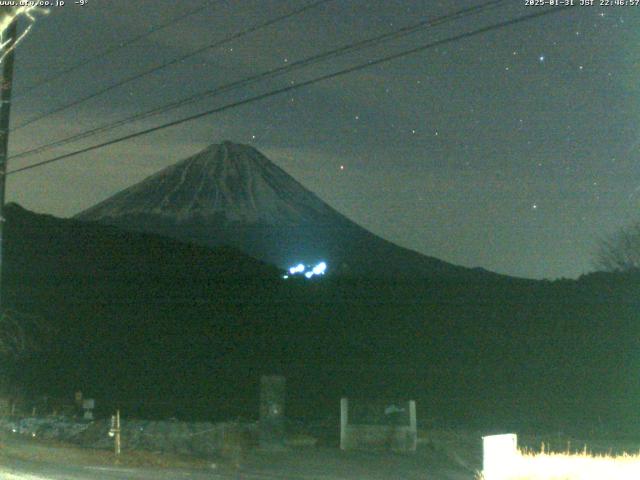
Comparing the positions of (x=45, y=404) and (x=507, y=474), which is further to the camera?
(x=45, y=404)

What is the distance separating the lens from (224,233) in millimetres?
120812

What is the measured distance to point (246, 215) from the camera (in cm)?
13275

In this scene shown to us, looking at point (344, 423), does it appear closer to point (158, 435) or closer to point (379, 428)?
point (379, 428)

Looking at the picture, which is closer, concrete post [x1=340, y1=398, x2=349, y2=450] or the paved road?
the paved road

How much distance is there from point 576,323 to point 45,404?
19.3 meters

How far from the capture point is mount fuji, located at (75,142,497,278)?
4333 inches

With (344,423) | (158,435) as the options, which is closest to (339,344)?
(344,423)

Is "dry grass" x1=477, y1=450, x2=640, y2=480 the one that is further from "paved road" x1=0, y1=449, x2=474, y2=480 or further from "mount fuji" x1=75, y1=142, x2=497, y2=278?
"mount fuji" x1=75, y1=142, x2=497, y2=278

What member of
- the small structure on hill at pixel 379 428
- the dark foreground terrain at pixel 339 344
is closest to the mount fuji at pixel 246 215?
the dark foreground terrain at pixel 339 344

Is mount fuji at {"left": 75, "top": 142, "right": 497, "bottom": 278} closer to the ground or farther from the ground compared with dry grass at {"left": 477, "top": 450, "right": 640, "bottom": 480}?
farther from the ground

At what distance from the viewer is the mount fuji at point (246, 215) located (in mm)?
110062

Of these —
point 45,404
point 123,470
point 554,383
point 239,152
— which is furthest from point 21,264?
point 239,152

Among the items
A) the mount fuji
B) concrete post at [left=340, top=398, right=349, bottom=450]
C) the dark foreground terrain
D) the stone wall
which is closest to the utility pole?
the stone wall

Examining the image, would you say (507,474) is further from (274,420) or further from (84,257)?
(84,257)
